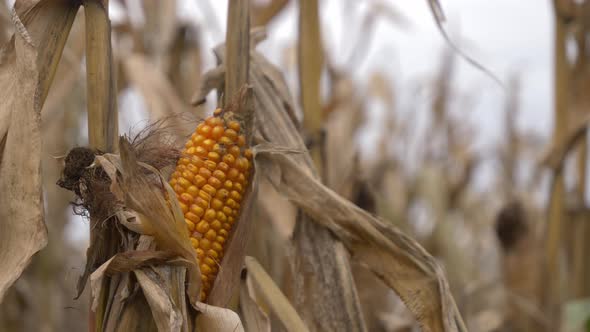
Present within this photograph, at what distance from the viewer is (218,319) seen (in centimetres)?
115

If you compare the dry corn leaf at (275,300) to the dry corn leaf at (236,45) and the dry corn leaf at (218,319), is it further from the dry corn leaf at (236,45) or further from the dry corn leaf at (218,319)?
the dry corn leaf at (236,45)

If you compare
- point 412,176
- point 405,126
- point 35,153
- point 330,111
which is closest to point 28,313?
point 330,111

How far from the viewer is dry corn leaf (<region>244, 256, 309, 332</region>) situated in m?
1.38

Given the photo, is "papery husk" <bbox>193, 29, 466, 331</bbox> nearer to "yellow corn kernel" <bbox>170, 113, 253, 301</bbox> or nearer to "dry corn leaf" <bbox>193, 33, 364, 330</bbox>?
"dry corn leaf" <bbox>193, 33, 364, 330</bbox>

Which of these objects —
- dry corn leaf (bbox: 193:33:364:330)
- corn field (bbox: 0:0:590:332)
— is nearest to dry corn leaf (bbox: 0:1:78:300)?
corn field (bbox: 0:0:590:332)

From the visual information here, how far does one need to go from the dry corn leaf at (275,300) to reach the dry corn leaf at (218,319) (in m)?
0.25

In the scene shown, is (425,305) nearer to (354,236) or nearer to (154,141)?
(354,236)

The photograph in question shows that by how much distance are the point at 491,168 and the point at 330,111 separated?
9.31 feet

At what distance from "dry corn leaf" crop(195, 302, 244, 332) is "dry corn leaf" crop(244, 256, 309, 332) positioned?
0.25 m

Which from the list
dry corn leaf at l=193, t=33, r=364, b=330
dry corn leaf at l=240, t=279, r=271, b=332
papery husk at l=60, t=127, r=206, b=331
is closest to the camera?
papery husk at l=60, t=127, r=206, b=331

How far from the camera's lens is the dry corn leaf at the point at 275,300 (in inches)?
54.5

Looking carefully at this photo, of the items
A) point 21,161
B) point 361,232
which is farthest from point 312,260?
point 21,161

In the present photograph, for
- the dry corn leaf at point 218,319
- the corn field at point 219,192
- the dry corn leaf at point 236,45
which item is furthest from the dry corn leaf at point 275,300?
the dry corn leaf at point 236,45

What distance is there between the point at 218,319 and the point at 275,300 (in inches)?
10.5
